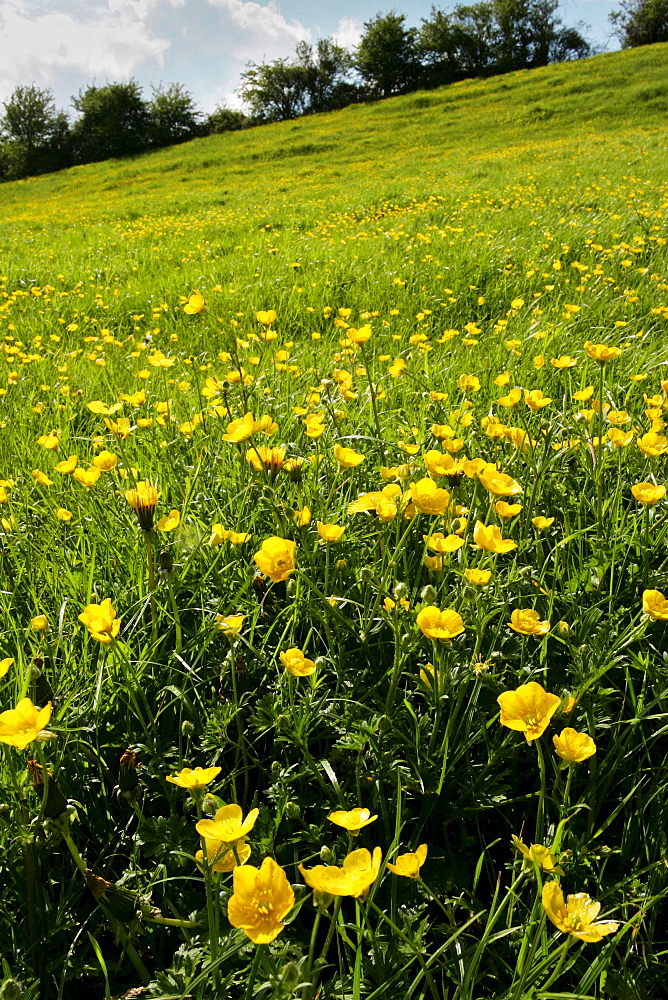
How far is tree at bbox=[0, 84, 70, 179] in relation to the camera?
43.3 meters

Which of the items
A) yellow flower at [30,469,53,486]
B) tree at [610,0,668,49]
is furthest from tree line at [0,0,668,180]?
yellow flower at [30,469,53,486]

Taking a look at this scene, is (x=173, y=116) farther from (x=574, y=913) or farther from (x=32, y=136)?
(x=574, y=913)

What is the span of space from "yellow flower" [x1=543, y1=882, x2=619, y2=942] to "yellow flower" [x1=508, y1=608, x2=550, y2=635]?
45cm

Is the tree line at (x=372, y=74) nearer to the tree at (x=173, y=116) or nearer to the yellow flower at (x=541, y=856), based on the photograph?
the tree at (x=173, y=116)

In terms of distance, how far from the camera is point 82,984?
95cm

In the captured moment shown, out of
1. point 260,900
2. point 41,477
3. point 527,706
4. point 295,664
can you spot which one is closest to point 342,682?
point 295,664

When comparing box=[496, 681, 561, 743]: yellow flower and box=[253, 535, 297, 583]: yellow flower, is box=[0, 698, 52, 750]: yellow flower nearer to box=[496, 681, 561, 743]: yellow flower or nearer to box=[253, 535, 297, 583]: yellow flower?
box=[253, 535, 297, 583]: yellow flower

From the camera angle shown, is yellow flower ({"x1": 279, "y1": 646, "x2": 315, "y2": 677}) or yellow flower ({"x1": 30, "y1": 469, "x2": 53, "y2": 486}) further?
yellow flower ({"x1": 30, "y1": 469, "x2": 53, "y2": 486})

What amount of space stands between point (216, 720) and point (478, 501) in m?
0.94

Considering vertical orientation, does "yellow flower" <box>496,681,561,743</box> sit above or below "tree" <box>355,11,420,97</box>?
below

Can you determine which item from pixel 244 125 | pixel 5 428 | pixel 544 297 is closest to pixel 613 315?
pixel 544 297

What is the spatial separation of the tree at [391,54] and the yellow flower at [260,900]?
48838 mm

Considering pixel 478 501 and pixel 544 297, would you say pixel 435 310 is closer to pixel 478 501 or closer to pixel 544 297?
pixel 544 297

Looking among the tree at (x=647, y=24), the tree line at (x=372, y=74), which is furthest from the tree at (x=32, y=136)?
the tree at (x=647, y=24)
